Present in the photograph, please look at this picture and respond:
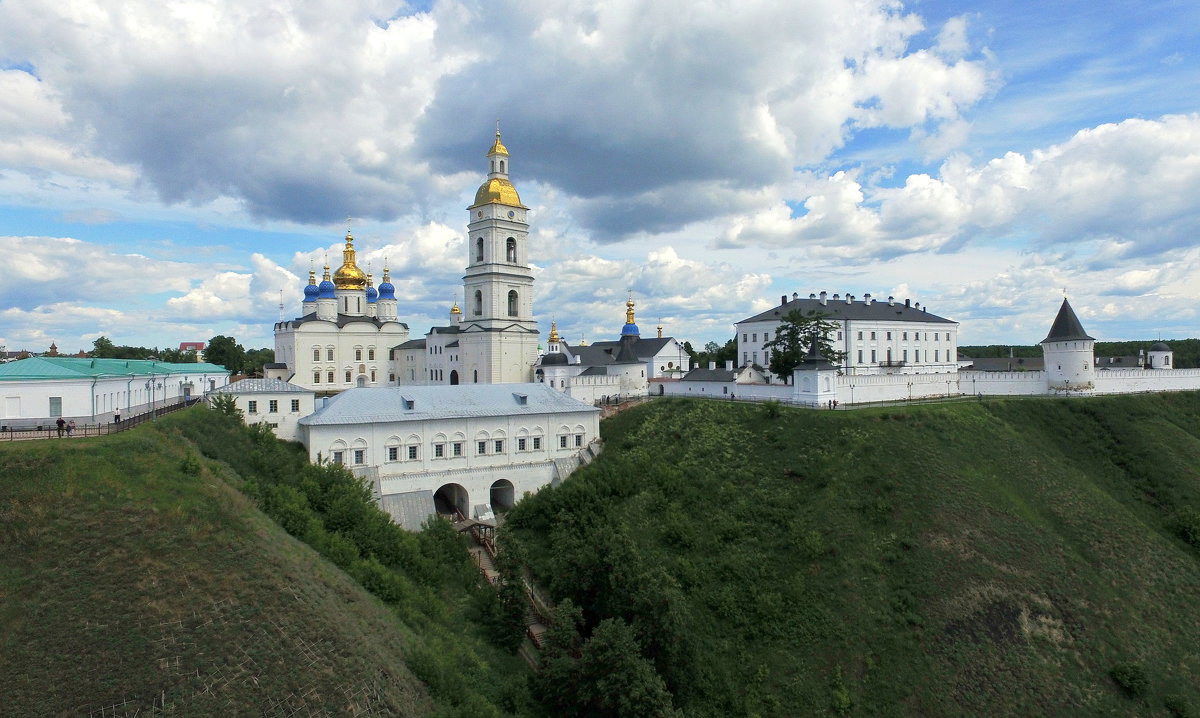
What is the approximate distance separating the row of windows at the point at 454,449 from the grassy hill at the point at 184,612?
35.1 feet

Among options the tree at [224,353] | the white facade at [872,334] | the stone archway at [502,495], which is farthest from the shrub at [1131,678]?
the tree at [224,353]

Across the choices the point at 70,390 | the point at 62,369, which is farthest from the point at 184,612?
the point at 62,369

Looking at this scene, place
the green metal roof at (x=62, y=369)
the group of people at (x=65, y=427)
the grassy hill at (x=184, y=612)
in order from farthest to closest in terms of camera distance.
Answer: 1. the green metal roof at (x=62, y=369)
2. the group of people at (x=65, y=427)
3. the grassy hill at (x=184, y=612)

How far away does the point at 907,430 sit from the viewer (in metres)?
30.3

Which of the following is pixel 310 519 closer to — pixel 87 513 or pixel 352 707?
pixel 87 513

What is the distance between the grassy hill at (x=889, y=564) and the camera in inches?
766

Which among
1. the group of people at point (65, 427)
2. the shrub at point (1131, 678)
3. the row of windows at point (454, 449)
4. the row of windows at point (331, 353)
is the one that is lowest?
the shrub at point (1131, 678)

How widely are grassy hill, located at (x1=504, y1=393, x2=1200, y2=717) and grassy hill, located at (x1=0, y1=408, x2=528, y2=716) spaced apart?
447 centimetres

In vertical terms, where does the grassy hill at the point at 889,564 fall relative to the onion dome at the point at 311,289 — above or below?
below

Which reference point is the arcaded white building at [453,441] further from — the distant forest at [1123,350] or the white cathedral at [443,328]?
the distant forest at [1123,350]

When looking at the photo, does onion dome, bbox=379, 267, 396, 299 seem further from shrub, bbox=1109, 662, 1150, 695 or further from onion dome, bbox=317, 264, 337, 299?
shrub, bbox=1109, 662, 1150, 695

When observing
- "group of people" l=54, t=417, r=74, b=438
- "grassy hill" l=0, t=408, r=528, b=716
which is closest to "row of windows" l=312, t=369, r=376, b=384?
"group of people" l=54, t=417, r=74, b=438

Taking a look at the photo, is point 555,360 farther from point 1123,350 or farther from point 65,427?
point 1123,350

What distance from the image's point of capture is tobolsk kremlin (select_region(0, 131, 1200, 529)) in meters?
30.6
